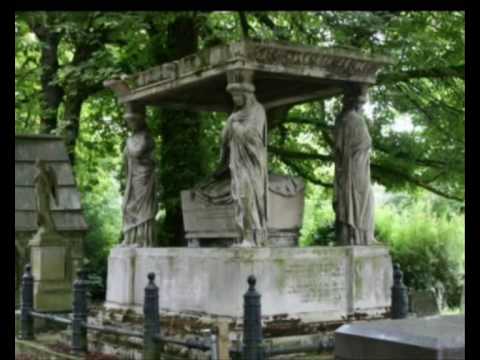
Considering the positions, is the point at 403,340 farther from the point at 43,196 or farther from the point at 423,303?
the point at 43,196

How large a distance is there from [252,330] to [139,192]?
13.6ft

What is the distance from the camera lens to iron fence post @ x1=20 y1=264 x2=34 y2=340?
505 inches

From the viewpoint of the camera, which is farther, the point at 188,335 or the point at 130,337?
the point at 130,337

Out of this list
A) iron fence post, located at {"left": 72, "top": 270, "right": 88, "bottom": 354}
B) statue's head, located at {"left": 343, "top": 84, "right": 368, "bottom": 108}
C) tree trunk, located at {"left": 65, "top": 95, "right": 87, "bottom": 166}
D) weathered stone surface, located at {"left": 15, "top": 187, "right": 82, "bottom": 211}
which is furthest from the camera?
tree trunk, located at {"left": 65, "top": 95, "right": 87, "bottom": 166}

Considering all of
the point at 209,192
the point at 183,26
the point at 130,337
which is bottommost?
the point at 130,337

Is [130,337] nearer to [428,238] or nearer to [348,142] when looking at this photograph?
[348,142]

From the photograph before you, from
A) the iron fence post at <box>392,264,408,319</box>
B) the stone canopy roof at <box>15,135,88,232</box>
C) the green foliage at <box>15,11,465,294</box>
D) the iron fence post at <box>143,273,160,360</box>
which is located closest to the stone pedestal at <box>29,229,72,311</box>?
the stone canopy roof at <box>15,135,88,232</box>

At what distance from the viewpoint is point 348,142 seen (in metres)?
10.8

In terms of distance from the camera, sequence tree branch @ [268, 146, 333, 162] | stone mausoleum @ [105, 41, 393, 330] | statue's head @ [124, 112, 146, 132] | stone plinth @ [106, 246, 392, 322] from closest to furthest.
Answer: stone plinth @ [106, 246, 392, 322], stone mausoleum @ [105, 41, 393, 330], statue's head @ [124, 112, 146, 132], tree branch @ [268, 146, 333, 162]

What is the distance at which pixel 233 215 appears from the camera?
1058 centimetres

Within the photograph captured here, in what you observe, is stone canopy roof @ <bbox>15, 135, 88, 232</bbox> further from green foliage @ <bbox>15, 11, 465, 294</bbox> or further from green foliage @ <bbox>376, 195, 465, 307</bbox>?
green foliage @ <bbox>376, 195, 465, 307</bbox>
